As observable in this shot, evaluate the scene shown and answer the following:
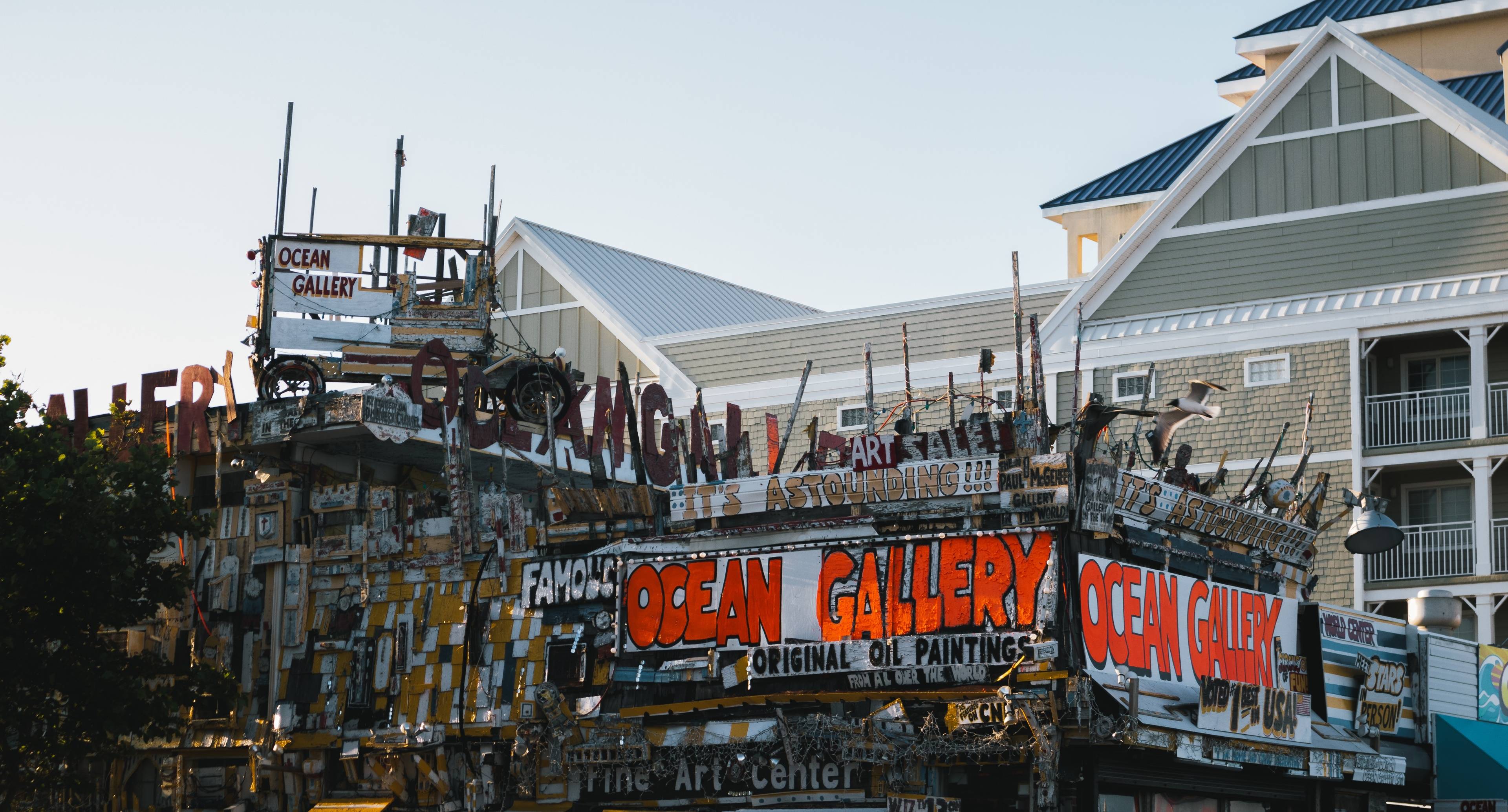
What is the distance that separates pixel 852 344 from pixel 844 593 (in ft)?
62.6

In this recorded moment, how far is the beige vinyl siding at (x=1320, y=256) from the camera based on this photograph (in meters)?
36.6

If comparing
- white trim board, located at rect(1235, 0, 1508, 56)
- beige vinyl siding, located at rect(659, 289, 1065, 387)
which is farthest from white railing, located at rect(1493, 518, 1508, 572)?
white trim board, located at rect(1235, 0, 1508, 56)

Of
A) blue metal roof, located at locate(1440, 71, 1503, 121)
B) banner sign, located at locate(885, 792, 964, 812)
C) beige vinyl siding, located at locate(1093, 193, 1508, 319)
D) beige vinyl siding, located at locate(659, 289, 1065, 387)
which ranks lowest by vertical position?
banner sign, located at locate(885, 792, 964, 812)

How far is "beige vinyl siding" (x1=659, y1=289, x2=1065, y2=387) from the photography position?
4088 centimetres

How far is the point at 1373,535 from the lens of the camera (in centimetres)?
2592

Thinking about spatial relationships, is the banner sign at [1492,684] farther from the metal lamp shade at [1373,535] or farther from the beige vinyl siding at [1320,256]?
the beige vinyl siding at [1320,256]

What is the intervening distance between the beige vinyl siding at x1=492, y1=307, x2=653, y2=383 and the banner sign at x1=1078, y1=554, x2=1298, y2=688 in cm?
2041

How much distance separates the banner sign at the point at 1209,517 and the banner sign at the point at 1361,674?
44.1 inches

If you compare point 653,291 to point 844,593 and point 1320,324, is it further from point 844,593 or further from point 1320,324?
point 844,593

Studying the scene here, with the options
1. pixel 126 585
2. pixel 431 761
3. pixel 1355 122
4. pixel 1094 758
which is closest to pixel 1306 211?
pixel 1355 122

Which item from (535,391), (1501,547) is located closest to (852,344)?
(535,391)

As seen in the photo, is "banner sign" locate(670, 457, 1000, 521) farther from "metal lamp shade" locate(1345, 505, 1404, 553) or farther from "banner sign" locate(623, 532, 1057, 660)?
"metal lamp shade" locate(1345, 505, 1404, 553)

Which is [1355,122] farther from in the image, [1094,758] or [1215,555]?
[1094,758]

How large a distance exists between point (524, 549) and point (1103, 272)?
1856 cm
